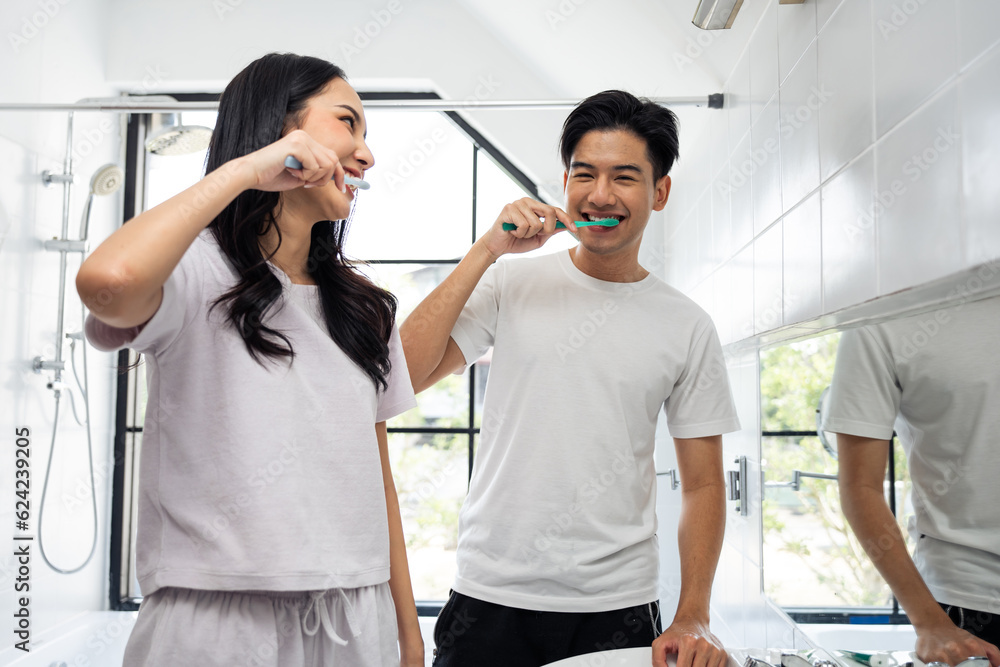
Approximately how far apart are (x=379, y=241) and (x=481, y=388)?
29.4 inches

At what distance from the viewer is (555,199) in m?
2.81

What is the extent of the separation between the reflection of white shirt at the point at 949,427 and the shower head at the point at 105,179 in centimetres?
224

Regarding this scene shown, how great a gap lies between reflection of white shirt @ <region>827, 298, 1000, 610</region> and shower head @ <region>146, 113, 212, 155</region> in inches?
74.0

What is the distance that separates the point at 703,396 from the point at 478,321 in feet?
1.27

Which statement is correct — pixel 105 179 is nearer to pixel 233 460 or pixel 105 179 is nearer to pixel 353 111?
pixel 353 111

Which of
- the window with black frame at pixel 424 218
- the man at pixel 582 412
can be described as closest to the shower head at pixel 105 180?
the window with black frame at pixel 424 218

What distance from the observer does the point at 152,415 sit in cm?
73

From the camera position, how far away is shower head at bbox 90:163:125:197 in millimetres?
2268

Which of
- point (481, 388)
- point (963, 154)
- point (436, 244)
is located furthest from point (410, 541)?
point (963, 154)

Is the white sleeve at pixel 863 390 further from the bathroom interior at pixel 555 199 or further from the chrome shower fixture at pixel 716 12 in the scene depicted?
Result: the chrome shower fixture at pixel 716 12

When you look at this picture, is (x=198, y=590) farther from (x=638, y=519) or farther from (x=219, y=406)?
(x=638, y=519)

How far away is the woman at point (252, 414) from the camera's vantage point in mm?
671

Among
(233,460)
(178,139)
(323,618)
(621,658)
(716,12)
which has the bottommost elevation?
(621,658)

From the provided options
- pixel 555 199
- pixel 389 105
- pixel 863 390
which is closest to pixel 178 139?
pixel 389 105
